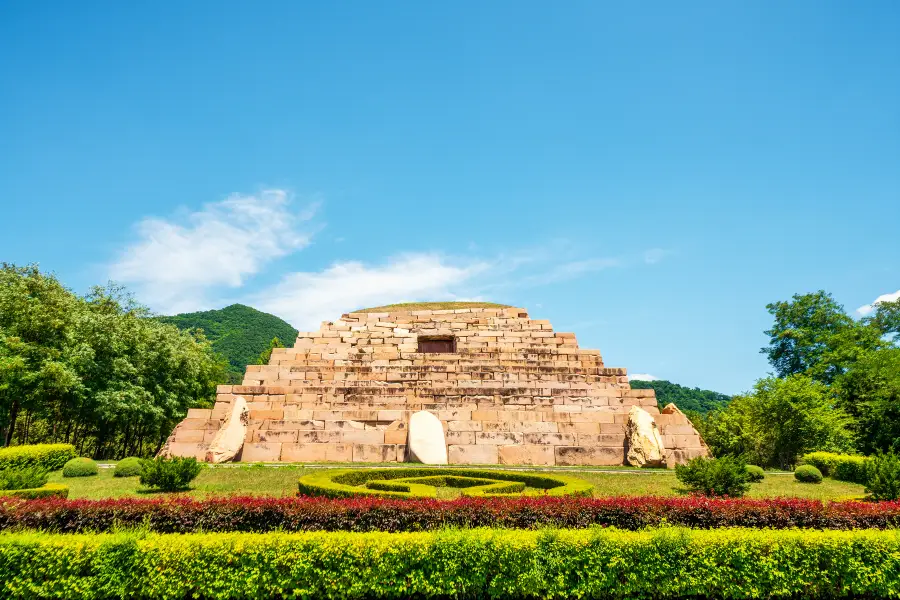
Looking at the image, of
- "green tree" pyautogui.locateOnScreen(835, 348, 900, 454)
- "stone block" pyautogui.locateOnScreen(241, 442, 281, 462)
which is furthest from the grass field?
"green tree" pyautogui.locateOnScreen(835, 348, 900, 454)

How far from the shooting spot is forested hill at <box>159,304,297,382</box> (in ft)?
187

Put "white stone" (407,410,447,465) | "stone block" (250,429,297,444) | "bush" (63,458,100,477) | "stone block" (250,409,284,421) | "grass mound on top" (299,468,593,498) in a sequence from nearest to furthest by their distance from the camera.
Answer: "grass mound on top" (299,468,593,498) < "bush" (63,458,100,477) < "white stone" (407,410,447,465) < "stone block" (250,429,297,444) < "stone block" (250,409,284,421)

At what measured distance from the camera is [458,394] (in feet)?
62.0

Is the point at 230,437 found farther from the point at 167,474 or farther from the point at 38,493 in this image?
the point at 38,493

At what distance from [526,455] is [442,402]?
3.44 metres

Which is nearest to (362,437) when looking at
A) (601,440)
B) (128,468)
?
(128,468)

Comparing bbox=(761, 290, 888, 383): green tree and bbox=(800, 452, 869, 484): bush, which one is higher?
bbox=(761, 290, 888, 383): green tree

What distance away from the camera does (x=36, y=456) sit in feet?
47.9

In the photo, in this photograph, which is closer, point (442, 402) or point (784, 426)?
point (442, 402)

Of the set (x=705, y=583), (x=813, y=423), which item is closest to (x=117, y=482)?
(x=705, y=583)

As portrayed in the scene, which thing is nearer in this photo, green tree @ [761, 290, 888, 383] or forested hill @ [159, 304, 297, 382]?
green tree @ [761, 290, 888, 383]

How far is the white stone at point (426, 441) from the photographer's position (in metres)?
15.8

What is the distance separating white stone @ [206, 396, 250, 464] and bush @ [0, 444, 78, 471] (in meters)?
3.91

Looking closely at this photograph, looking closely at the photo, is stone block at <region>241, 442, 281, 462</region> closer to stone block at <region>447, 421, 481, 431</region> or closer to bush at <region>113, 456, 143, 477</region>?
bush at <region>113, 456, 143, 477</region>
